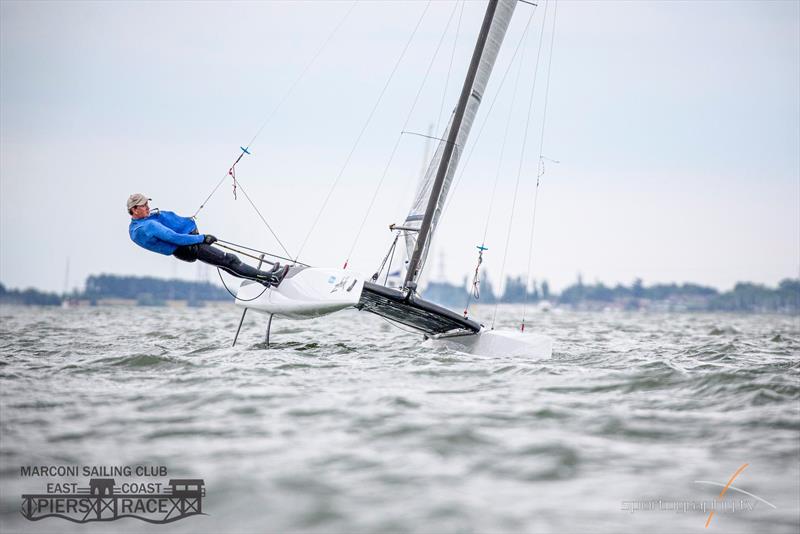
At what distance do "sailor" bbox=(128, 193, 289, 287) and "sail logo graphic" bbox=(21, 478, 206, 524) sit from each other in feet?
16.2

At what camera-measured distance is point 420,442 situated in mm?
3658

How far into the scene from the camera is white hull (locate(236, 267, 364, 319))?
25.7 feet

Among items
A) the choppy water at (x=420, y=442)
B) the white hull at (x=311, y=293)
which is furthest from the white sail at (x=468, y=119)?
Answer: the choppy water at (x=420, y=442)

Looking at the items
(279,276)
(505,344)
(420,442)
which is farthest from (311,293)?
(420,442)

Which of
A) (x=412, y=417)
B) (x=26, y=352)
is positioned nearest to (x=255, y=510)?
(x=412, y=417)

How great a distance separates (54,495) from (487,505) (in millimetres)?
1732

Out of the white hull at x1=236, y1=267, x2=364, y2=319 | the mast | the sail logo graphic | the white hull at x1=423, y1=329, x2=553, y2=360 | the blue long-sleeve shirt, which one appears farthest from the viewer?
the mast

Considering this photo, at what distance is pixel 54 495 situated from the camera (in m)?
2.91

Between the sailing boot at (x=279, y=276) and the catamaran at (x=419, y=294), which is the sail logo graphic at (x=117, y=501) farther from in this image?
the sailing boot at (x=279, y=276)

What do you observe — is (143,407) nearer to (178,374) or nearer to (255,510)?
(178,374)

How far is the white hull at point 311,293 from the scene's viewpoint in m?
7.83

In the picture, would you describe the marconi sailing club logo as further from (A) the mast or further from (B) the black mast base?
(A) the mast

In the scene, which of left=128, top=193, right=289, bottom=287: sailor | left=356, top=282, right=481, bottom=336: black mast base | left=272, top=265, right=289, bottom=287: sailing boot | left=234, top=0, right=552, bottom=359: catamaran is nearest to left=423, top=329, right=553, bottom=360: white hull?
left=234, top=0, right=552, bottom=359: catamaran

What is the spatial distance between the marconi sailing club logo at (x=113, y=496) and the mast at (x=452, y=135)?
5.74 metres
